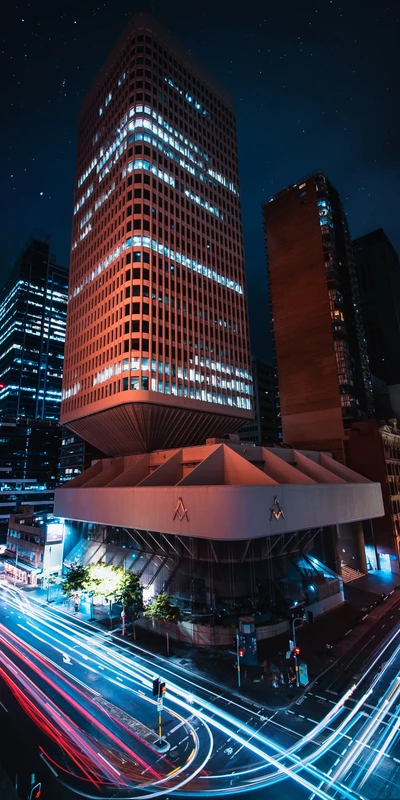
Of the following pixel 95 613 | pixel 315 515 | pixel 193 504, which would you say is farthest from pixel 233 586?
pixel 95 613

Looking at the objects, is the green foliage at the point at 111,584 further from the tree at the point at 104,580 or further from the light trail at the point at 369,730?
the light trail at the point at 369,730

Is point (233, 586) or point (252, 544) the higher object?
point (252, 544)

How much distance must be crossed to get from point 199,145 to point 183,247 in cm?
2575

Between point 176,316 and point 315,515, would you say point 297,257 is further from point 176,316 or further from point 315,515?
point 315,515

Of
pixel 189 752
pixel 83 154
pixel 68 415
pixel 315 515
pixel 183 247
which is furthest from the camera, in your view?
pixel 83 154

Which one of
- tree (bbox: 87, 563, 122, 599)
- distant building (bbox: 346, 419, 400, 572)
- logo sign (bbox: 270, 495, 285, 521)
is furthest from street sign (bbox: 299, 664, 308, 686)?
distant building (bbox: 346, 419, 400, 572)

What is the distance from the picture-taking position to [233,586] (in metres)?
33.3

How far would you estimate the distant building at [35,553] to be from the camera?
2005 inches

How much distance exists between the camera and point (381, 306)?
399ft

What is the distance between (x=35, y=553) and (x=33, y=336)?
132066 mm

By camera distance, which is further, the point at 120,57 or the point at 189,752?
the point at 120,57

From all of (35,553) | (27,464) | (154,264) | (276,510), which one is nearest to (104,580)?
(276,510)

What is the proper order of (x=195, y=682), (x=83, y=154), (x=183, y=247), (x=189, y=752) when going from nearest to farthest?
1. (x=189, y=752)
2. (x=195, y=682)
3. (x=183, y=247)
4. (x=83, y=154)

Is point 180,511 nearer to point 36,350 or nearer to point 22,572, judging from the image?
point 22,572
